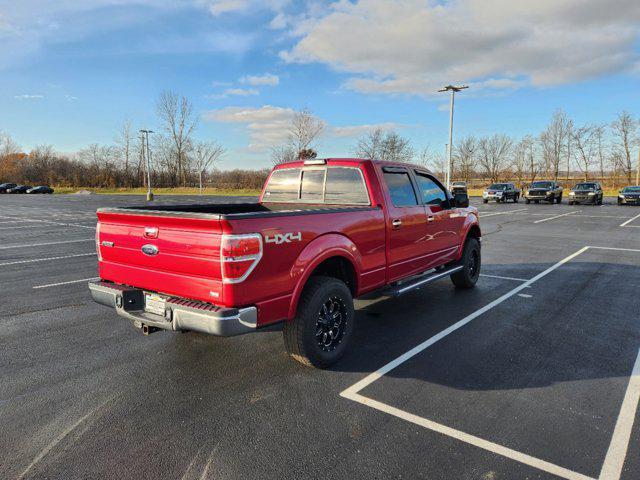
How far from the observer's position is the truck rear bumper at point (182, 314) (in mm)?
3100

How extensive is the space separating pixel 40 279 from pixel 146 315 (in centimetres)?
539

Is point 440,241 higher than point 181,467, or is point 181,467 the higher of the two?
point 440,241

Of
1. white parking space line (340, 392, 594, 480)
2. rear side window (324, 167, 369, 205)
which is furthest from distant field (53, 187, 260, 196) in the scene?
white parking space line (340, 392, 594, 480)

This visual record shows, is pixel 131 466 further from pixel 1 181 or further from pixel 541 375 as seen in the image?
pixel 1 181

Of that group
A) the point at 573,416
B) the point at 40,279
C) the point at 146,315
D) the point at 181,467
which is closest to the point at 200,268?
the point at 146,315

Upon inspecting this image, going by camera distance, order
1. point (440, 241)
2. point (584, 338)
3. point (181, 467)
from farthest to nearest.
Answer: point (440, 241)
point (584, 338)
point (181, 467)

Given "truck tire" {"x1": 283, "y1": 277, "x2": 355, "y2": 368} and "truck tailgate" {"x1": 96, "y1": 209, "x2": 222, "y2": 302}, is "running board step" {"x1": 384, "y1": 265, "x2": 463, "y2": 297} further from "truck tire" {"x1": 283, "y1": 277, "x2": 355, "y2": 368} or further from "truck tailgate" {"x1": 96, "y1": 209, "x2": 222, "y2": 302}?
"truck tailgate" {"x1": 96, "y1": 209, "x2": 222, "y2": 302}

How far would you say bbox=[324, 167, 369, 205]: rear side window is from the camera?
15.8 ft

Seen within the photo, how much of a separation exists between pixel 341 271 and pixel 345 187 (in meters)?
1.11

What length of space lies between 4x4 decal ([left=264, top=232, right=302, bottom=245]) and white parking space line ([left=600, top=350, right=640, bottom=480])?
8.48ft

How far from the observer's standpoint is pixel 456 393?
3494 mm

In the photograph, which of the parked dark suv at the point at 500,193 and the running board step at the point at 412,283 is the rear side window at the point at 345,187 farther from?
the parked dark suv at the point at 500,193

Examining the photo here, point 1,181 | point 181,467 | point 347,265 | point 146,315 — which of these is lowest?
point 181,467

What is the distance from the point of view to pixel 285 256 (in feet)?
11.3
